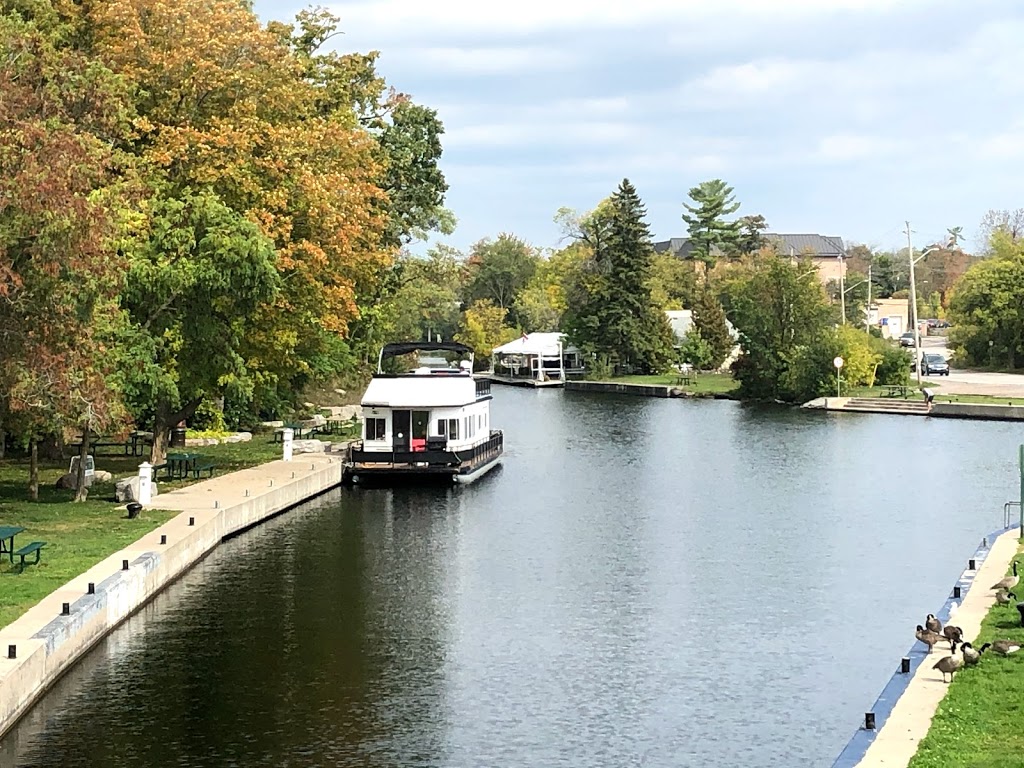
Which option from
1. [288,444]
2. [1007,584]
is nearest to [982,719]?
[1007,584]

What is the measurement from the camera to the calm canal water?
20.8 metres

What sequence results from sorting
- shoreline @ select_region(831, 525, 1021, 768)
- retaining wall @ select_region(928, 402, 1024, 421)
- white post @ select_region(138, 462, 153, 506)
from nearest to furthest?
shoreline @ select_region(831, 525, 1021, 768)
white post @ select_region(138, 462, 153, 506)
retaining wall @ select_region(928, 402, 1024, 421)

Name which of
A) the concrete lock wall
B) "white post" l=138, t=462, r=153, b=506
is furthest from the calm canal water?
"white post" l=138, t=462, r=153, b=506

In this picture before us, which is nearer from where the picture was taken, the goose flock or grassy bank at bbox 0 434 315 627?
the goose flock

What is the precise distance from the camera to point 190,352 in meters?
43.5

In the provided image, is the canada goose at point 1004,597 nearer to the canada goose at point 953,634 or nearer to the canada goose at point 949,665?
the canada goose at point 953,634

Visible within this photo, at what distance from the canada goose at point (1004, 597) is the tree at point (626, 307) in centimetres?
9300

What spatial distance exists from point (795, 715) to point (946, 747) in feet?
15.7

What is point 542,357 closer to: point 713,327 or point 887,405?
point 713,327

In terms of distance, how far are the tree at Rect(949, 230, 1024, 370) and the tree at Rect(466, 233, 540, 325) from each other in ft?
225

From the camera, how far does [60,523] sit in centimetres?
3400

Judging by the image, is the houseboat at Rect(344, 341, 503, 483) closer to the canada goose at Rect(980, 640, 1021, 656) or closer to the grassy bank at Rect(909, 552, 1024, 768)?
the grassy bank at Rect(909, 552, 1024, 768)

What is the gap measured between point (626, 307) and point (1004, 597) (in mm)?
94102

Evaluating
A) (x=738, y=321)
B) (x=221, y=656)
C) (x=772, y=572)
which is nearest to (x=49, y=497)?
(x=221, y=656)
